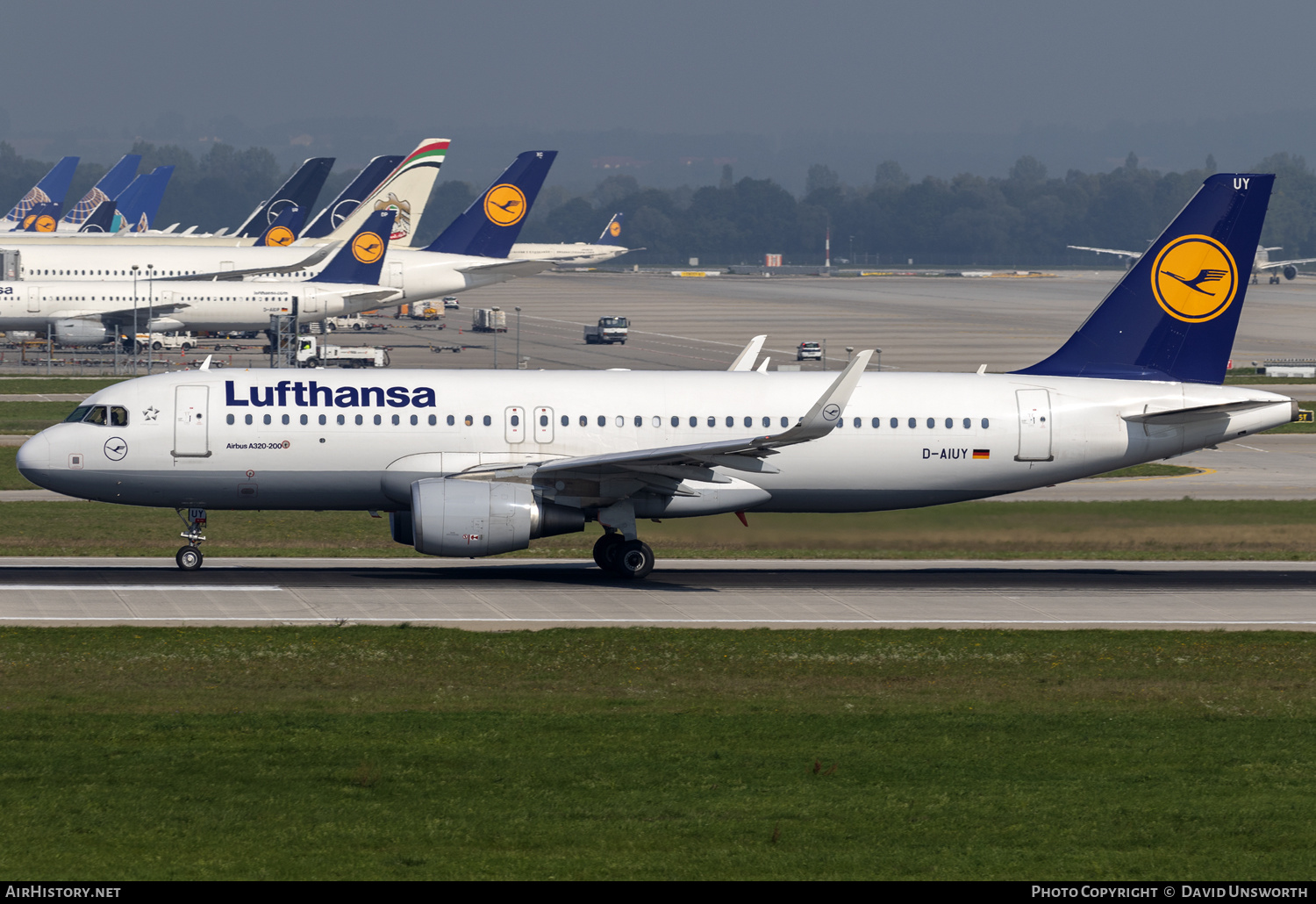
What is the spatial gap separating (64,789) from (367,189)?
A: 131261mm

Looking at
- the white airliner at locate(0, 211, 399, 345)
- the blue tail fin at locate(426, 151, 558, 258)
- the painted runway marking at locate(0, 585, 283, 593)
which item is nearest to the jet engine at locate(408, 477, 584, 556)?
the painted runway marking at locate(0, 585, 283, 593)

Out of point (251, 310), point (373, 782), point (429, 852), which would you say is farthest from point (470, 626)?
point (251, 310)

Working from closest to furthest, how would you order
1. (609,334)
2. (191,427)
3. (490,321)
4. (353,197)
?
(191,427), (609,334), (490,321), (353,197)

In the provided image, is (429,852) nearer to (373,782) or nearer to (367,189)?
(373,782)

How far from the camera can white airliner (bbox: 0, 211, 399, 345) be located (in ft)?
374

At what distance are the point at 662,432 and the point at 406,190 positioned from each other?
10520 cm

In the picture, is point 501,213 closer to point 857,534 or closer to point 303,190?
point 303,190

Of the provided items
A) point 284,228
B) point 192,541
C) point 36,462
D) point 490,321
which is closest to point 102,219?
point 284,228

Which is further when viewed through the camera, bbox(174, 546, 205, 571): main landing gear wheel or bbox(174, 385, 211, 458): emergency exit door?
bbox(174, 546, 205, 571): main landing gear wheel

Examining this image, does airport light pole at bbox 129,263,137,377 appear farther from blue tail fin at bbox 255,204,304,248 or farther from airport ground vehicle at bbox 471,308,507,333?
airport ground vehicle at bbox 471,308,507,333

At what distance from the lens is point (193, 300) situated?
4537 inches

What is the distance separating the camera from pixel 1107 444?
38.6 meters

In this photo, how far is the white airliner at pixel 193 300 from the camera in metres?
114

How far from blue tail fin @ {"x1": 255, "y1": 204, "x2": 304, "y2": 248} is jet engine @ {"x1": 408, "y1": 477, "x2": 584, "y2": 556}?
384 ft
